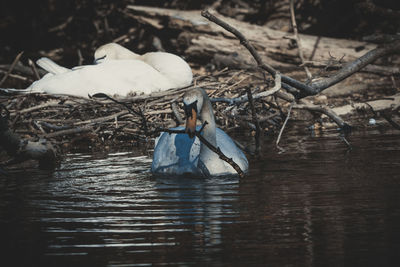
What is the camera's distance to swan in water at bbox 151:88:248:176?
6.46m

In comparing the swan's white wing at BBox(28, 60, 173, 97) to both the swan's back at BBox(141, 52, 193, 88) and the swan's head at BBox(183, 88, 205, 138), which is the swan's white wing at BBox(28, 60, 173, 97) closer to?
the swan's back at BBox(141, 52, 193, 88)

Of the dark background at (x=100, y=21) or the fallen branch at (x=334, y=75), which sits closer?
the fallen branch at (x=334, y=75)

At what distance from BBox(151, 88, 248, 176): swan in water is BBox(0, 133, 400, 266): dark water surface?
154mm

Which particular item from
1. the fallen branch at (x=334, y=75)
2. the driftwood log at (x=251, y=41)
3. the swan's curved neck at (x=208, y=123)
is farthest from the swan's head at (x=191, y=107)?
the driftwood log at (x=251, y=41)

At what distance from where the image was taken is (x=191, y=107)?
612cm

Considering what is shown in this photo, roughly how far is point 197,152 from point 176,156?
0.75 ft

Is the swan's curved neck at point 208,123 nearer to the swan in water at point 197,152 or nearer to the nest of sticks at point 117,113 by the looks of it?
the swan in water at point 197,152

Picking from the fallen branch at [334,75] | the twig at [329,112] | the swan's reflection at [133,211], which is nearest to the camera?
the swan's reflection at [133,211]

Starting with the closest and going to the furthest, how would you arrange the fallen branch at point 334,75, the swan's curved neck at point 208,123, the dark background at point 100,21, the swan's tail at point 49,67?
the swan's curved neck at point 208,123, the fallen branch at point 334,75, the swan's tail at point 49,67, the dark background at point 100,21

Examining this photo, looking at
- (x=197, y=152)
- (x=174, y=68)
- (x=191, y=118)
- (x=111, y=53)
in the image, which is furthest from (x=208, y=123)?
(x=111, y=53)

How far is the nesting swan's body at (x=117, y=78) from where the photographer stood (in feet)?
32.3

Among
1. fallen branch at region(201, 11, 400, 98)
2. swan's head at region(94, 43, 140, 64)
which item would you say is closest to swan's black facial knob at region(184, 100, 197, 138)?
fallen branch at region(201, 11, 400, 98)

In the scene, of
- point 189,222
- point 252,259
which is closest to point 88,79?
point 189,222

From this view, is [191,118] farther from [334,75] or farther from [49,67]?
[49,67]
